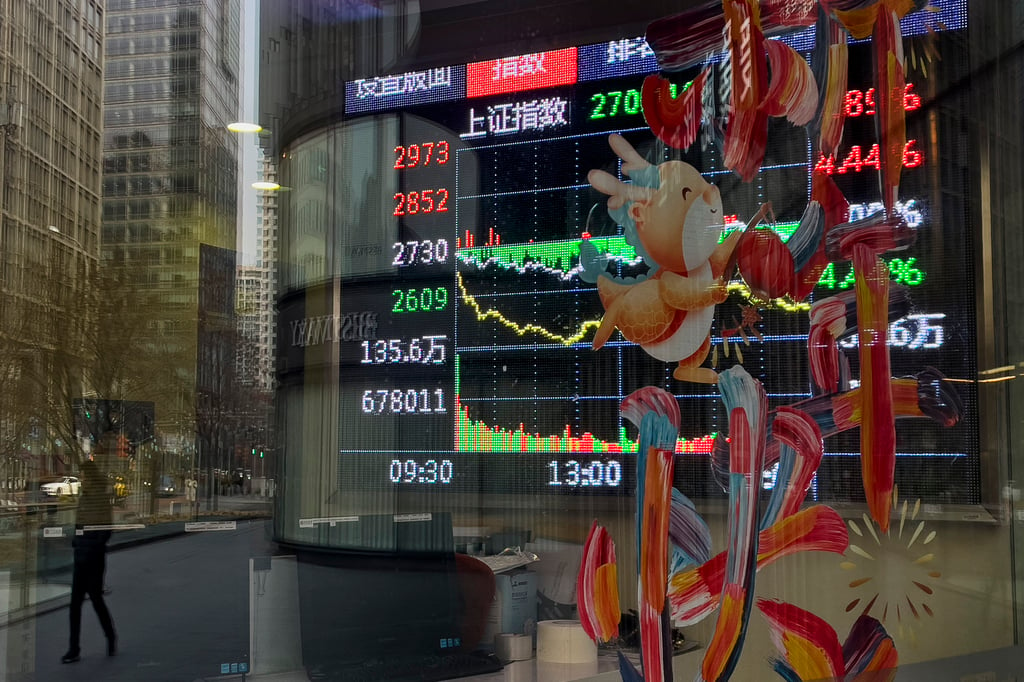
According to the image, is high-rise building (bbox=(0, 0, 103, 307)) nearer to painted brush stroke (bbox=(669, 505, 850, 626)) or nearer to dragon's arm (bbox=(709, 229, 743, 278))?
dragon's arm (bbox=(709, 229, 743, 278))

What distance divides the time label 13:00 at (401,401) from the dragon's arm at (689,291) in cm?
89

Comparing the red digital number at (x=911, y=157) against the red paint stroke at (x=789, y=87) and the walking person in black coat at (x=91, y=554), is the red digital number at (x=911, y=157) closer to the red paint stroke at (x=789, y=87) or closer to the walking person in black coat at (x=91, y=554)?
the red paint stroke at (x=789, y=87)

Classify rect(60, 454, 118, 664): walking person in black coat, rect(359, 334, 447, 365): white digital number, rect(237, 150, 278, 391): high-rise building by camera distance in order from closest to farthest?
1. rect(60, 454, 118, 664): walking person in black coat
2. rect(237, 150, 278, 391): high-rise building
3. rect(359, 334, 447, 365): white digital number

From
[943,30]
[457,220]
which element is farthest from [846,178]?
[457,220]

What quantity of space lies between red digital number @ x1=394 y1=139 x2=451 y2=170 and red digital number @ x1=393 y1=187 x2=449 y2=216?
100mm

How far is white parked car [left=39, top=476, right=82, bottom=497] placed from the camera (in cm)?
306

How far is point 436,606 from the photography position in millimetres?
3582

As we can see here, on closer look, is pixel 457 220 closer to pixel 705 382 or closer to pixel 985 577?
pixel 705 382

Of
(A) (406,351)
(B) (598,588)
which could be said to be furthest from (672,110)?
(B) (598,588)

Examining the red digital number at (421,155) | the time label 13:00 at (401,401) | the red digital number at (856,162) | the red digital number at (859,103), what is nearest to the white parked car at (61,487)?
the time label 13:00 at (401,401)

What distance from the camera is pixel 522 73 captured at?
3.60 meters

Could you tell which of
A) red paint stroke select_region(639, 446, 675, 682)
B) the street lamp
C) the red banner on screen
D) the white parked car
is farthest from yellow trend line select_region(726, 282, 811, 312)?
the white parked car

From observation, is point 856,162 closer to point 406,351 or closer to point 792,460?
point 792,460

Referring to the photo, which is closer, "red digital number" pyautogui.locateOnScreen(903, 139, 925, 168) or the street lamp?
the street lamp
